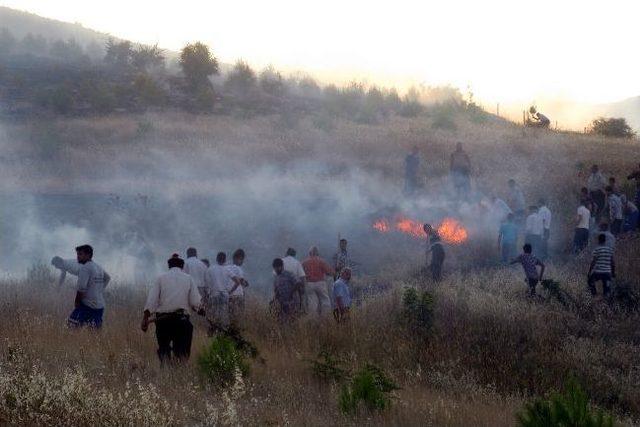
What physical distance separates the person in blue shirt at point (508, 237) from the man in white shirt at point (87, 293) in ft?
36.5

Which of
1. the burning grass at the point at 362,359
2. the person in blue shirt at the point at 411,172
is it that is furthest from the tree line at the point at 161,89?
the burning grass at the point at 362,359

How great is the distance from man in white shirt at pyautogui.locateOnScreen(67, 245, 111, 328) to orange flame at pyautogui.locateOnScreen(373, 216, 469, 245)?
12564 millimetres

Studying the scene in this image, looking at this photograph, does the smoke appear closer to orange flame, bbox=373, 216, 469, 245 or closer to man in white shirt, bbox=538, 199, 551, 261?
orange flame, bbox=373, 216, 469, 245

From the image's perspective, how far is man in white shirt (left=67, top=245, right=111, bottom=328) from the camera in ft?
39.5

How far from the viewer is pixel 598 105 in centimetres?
18525

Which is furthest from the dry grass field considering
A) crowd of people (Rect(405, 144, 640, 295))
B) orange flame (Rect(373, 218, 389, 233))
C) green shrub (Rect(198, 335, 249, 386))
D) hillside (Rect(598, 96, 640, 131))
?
hillside (Rect(598, 96, 640, 131))

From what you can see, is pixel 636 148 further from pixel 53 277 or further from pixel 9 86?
pixel 9 86

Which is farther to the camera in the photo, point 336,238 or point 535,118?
point 535,118

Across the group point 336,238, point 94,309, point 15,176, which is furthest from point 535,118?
point 94,309

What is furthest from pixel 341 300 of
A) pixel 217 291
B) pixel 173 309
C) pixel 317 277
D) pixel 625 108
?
pixel 625 108

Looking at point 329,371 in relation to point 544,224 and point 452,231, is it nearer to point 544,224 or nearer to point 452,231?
point 544,224

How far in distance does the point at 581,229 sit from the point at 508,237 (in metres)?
1.95

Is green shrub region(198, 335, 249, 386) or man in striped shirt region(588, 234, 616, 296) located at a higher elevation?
man in striped shirt region(588, 234, 616, 296)

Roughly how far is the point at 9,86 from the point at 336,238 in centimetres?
2598
